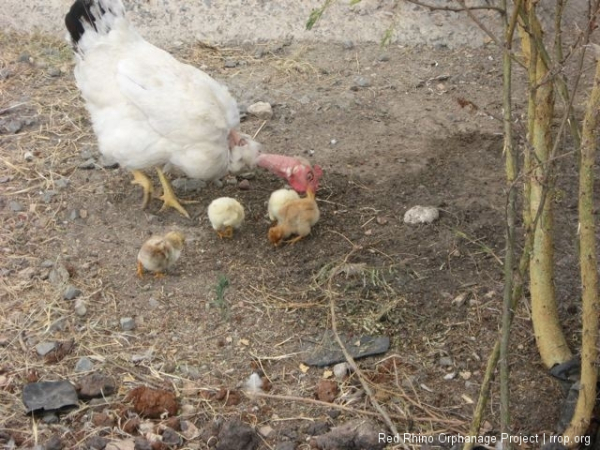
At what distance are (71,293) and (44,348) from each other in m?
0.36

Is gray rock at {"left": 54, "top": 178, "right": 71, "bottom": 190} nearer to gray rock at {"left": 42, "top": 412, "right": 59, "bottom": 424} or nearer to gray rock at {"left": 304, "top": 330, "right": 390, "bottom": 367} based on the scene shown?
gray rock at {"left": 42, "top": 412, "right": 59, "bottom": 424}

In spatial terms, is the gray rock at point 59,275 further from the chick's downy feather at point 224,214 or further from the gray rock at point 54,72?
the gray rock at point 54,72

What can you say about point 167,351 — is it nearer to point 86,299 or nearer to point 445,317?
point 86,299

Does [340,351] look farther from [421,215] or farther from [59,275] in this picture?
[59,275]

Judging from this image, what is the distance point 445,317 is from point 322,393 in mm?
677

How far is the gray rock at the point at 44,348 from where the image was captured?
11.0 ft

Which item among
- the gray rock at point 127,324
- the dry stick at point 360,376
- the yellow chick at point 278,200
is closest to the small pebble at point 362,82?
the yellow chick at point 278,200

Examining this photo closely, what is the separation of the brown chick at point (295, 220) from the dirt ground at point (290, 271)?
0.08 metres

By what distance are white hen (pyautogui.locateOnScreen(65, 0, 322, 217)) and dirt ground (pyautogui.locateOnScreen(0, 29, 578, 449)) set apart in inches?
11.2

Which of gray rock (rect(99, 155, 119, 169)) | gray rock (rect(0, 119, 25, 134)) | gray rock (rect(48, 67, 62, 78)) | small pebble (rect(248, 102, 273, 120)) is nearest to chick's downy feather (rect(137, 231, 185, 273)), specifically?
gray rock (rect(99, 155, 119, 169))

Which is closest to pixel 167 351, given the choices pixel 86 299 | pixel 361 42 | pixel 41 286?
pixel 86 299

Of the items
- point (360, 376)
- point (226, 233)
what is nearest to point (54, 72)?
point (226, 233)

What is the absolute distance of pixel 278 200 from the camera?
4055 mm

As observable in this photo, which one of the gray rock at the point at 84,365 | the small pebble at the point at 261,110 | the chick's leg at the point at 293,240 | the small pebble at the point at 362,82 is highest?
the small pebble at the point at 362,82
